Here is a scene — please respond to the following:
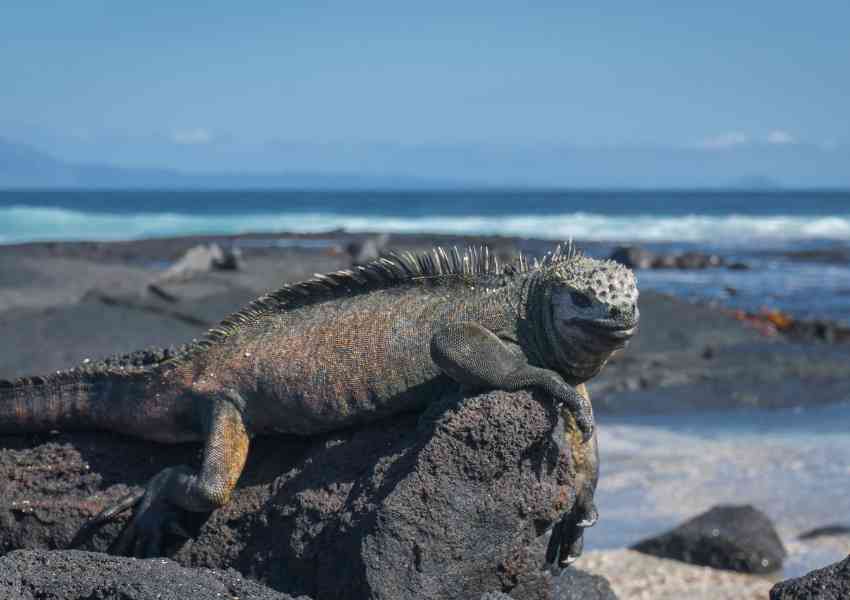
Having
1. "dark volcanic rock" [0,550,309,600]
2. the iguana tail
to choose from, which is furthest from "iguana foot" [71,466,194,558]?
"dark volcanic rock" [0,550,309,600]

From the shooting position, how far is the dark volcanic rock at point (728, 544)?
8211 millimetres

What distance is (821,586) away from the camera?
13.1 feet

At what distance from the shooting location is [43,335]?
1545cm

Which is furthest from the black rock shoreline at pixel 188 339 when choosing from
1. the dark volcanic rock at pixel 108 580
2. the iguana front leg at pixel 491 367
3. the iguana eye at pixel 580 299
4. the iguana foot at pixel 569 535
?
the iguana eye at pixel 580 299

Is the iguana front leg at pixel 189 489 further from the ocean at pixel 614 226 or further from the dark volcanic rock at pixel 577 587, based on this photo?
the ocean at pixel 614 226

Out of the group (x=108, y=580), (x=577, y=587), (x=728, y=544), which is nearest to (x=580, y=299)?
(x=577, y=587)

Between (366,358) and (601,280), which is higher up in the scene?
(601,280)

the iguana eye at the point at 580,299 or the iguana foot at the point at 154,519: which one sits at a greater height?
the iguana eye at the point at 580,299

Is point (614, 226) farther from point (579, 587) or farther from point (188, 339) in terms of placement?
point (579, 587)

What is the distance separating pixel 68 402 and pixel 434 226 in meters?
55.9

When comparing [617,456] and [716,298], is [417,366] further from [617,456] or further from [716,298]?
[716,298]

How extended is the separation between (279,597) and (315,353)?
0.92 m

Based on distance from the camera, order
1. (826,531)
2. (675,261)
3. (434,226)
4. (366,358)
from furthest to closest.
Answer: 1. (434,226)
2. (675,261)
3. (826,531)
4. (366,358)

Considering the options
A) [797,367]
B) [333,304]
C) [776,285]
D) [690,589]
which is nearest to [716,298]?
[776,285]
